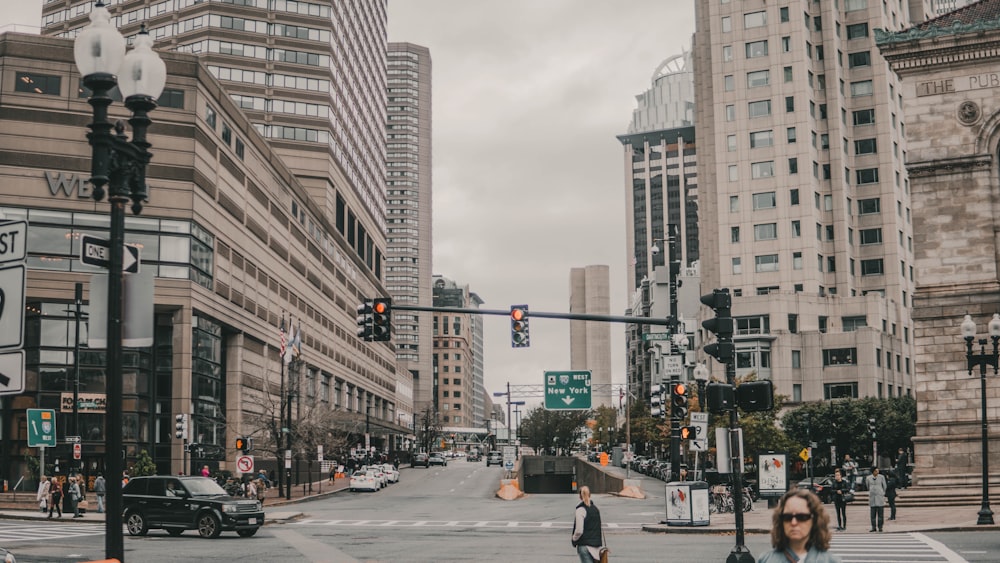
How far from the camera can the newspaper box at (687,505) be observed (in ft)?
107

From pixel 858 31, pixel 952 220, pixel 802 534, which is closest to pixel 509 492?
pixel 952 220

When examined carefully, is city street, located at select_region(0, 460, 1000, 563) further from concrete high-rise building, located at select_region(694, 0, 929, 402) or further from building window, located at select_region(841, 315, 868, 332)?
building window, located at select_region(841, 315, 868, 332)

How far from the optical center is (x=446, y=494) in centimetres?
6606

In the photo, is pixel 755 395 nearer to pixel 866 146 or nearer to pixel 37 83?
pixel 37 83

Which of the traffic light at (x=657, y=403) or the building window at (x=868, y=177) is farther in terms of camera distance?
the building window at (x=868, y=177)

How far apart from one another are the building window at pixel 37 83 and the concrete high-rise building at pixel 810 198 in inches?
2250

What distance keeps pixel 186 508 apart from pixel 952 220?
104 feet

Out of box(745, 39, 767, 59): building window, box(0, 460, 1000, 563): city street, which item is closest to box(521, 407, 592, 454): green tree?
box(745, 39, 767, 59): building window

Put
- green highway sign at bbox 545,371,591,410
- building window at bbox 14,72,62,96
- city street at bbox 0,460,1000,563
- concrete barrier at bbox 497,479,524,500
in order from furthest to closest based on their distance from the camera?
concrete barrier at bbox 497,479,524,500, building window at bbox 14,72,62,96, green highway sign at bbox 545,371,591,410, city street at bbox 0,460,1000,563

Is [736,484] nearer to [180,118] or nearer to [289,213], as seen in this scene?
[180,118]

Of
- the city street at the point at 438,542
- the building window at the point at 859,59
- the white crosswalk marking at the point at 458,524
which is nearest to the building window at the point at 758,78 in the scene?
the building window at the point at 859,59

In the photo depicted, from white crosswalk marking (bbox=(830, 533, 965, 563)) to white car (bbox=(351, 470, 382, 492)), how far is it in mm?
44728

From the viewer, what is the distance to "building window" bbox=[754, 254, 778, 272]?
9156 centimetres

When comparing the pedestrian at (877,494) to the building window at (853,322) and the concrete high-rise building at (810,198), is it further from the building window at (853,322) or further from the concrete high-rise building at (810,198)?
the building window at (853,322)
